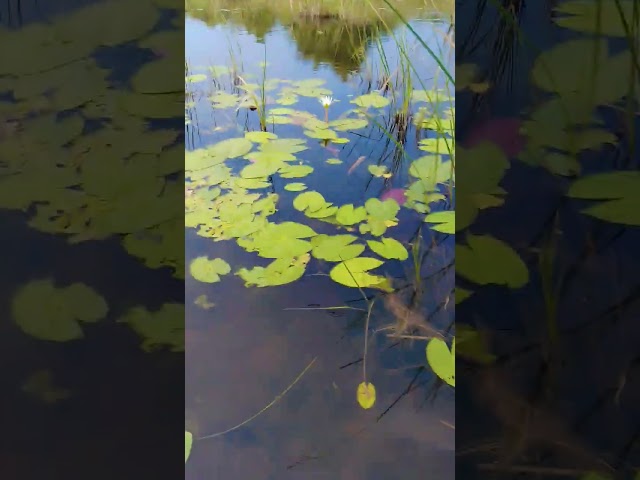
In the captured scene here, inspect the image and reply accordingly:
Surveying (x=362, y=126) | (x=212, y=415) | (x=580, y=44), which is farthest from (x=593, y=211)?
(x=212, y=415)

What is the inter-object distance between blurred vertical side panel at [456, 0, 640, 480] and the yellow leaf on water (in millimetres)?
166

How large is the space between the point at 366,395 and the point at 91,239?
53 centimetres

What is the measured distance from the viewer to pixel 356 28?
1013 mm

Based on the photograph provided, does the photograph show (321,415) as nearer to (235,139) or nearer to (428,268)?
(428,268)

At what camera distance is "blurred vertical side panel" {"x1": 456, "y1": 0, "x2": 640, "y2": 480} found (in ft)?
3.00

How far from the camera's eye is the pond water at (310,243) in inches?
38.6

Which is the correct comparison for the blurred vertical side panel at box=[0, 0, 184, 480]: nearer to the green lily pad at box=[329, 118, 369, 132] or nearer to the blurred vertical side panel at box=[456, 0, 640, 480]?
the green lily pad at box=[329, 118, 369, 132]

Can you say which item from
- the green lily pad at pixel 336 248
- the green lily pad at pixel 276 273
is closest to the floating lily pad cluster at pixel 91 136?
the green lily pad at pixel 276 273

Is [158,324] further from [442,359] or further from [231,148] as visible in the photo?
[442,359]

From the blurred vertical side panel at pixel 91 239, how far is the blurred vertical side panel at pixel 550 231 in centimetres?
49

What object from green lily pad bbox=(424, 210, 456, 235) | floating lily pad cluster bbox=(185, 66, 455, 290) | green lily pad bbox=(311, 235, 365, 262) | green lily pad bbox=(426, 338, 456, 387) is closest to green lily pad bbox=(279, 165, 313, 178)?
floating lily pad cluster bbox=(185, 66, 455, 290)

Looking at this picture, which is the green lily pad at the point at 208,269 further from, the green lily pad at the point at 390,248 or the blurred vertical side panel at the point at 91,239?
the green lily pad at the point at 390,248

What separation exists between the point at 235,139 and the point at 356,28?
29 centimetres

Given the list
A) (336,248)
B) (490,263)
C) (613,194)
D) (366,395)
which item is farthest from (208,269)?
(613,194)
